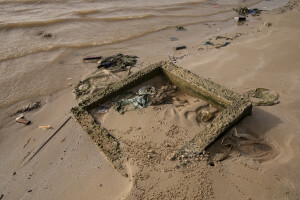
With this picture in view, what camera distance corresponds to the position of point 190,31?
300 inches

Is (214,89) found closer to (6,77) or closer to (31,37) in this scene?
(6,77)

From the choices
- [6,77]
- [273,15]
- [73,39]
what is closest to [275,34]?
[273,15]

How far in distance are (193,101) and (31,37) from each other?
17.9 ft

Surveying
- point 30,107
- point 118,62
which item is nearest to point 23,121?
point 30,107

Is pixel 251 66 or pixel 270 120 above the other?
pixel 251 66

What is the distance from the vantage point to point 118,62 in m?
5.74

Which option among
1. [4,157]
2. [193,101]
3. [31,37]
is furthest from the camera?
[31,37]

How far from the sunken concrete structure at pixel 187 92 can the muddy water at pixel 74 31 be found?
5.14ft

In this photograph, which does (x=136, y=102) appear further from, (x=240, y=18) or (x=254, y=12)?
(x=254, y=12)

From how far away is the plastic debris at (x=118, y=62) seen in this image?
5.63 metres

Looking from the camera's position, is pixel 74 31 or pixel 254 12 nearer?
pixel 74 31

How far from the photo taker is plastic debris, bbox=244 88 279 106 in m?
4.17

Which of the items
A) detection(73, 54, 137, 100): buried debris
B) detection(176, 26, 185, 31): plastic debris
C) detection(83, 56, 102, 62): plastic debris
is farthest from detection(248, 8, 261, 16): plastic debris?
detection(83, 56, 102, 62): plastic debris

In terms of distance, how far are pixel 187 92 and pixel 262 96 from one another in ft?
4.35
